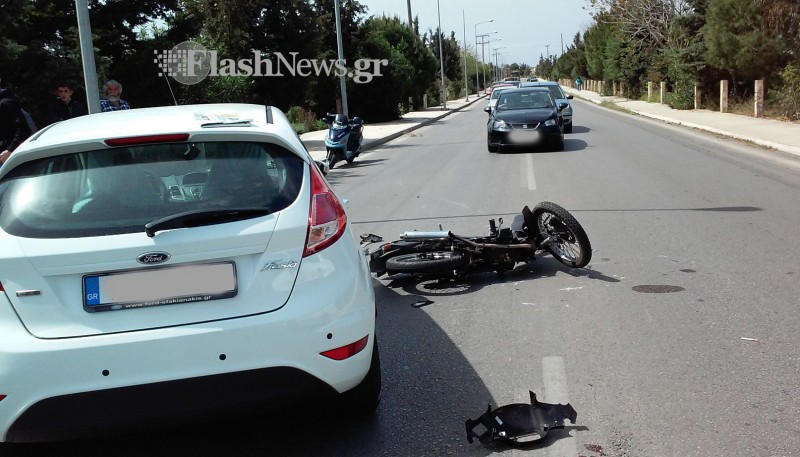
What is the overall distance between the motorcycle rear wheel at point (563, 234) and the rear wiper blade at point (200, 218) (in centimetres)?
361

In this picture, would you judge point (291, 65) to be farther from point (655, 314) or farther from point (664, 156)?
point (655, 314)

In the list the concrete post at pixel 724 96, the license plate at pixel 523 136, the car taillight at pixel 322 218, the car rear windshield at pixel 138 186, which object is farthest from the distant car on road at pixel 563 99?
the car rear windshield at pixel 138 186

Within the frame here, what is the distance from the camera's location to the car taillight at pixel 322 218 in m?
3.39

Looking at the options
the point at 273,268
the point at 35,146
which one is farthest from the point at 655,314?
the point at 35,146

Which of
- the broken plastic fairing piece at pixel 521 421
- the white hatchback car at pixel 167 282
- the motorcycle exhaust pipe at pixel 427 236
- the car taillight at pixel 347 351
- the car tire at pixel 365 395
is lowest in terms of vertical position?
the broken plastic fairing piece at pixel 521 421

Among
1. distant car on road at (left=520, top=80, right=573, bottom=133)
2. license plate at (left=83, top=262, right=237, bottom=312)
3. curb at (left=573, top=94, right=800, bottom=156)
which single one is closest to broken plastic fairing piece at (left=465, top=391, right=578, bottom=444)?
license plate at (left=83, top=262, right=237, bottom=312)

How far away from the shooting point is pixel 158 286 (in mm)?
3191

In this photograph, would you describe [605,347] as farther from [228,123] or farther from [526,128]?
Result: [526,128]

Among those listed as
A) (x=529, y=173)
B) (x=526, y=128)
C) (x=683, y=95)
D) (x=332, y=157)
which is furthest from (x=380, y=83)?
(x=529, y=173)

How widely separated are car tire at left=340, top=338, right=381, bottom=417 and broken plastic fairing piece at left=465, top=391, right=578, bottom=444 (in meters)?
0.47

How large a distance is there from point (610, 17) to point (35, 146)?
2038 inches

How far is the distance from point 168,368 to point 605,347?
280 centimetres

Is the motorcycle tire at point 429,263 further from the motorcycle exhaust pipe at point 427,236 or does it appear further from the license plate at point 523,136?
the license plate at point 523,136

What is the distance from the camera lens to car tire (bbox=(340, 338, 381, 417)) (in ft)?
12.1
